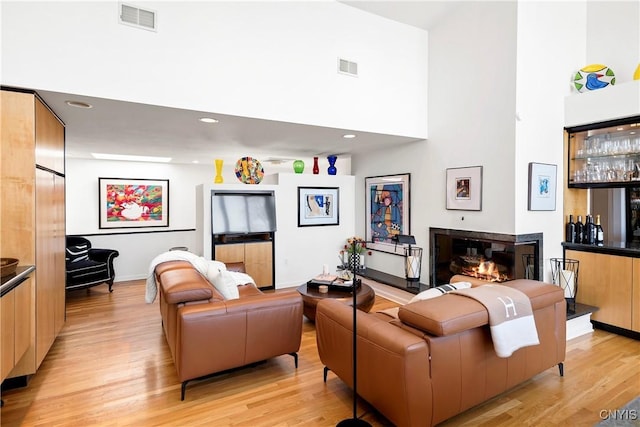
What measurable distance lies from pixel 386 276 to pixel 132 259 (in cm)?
472

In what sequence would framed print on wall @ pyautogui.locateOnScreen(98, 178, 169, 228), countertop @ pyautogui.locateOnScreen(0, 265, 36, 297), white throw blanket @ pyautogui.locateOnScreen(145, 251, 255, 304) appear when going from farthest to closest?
framed print on wall @ pyautogui.locateOnScreen(98, 178, 169, 228) < white throw blanket @ pyautogui.locateOnScreen(145, 251, 255, 304) < countertop @ pyautogui.locateOnScreen(0, 265, 36, 297)

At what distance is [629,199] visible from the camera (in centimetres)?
389

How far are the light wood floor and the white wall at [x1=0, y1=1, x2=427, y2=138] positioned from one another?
2.29 metres

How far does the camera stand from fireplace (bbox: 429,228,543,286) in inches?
142

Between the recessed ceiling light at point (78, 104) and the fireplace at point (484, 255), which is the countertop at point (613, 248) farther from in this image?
the recessed ceiling light at point (78, 104)

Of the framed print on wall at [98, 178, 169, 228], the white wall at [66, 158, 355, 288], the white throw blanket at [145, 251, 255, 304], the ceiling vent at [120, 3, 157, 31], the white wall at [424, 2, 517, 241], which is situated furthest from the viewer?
the framed print on wall at [98, 178, 169, 228]

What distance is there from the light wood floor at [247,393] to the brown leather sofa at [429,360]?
0.26 m

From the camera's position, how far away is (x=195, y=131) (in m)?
3.94

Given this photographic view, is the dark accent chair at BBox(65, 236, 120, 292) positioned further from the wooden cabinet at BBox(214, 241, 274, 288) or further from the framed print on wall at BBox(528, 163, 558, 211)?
the framed print on wall at BBox(528, 163, 558, 211)

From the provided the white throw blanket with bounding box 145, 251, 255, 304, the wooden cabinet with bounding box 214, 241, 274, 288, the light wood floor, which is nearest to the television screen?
the wooden cabinet with bounding box 214, 241, 274, 288

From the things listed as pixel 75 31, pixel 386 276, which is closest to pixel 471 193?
pixel 386 276

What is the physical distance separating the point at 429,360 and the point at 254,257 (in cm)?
397

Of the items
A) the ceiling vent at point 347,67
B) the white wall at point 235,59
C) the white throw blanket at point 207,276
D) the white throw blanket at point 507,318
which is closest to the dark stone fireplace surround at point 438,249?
the white wall at point 235,59

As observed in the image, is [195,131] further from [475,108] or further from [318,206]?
[475,108]
